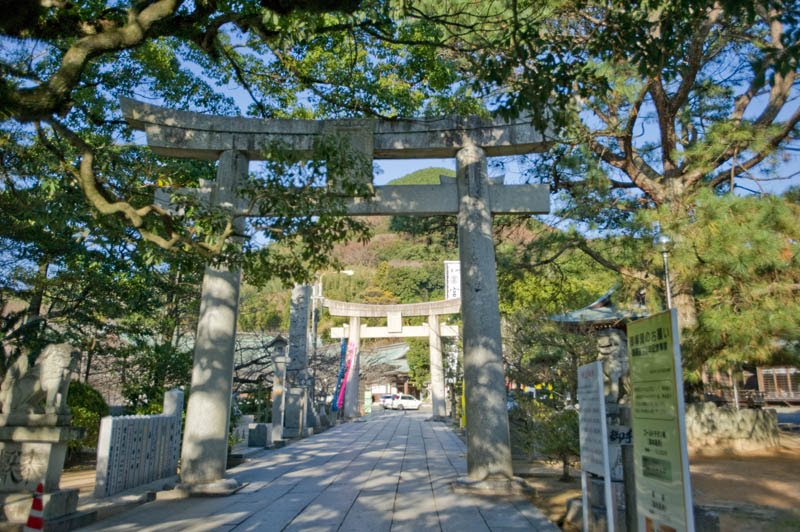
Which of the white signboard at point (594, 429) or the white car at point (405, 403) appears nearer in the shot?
the white signboard at point (594, 429)

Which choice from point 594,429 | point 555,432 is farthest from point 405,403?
point 594,429

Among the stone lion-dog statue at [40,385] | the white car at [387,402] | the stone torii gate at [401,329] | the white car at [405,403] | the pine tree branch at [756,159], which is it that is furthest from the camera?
the white car at [387,402]

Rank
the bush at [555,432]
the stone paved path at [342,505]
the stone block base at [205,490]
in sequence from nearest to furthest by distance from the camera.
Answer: the stone paved path at [342,505] → the stone block base at [205,490] → the bush at [555,432]

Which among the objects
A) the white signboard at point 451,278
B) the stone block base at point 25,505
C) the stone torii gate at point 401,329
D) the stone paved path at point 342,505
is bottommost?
the stone paved path at point 342,505

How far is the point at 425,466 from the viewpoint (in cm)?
894

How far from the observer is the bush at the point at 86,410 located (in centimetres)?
988

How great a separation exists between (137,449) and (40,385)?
2.23 m

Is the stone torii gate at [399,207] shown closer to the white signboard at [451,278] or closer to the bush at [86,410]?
the bush at [86,410]

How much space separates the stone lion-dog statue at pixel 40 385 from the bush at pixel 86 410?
190 inches

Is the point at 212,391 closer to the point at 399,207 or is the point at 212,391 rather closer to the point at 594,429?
the point at 399,207

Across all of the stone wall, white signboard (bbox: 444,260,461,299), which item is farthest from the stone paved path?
white signboard (bbox: 444,260,461,299)

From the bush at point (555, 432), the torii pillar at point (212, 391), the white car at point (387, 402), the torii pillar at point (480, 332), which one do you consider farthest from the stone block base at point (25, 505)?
the white car at point (387, 402)

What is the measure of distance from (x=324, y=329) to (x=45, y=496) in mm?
33771

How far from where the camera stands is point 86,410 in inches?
396
